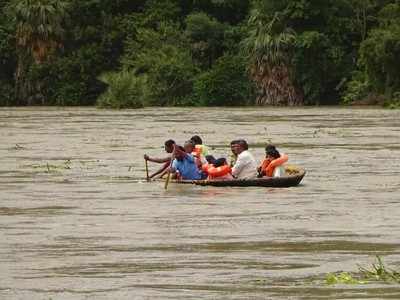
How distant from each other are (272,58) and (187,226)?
52107 mm

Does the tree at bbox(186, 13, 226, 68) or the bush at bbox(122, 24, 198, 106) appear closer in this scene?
the bush at bbox(122, 24, 198, 106)

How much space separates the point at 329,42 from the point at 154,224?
52890mm

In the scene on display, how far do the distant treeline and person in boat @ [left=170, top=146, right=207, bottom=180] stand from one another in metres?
40.2

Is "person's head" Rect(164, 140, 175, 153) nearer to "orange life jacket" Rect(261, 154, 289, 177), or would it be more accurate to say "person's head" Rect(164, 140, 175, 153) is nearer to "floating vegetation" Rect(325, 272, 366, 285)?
"orange life jacket" Rect(261, 154, 289, 177)

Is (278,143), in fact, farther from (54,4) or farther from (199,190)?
(54,4)

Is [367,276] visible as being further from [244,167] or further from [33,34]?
[33,34]

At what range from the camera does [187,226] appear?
58.9 feet

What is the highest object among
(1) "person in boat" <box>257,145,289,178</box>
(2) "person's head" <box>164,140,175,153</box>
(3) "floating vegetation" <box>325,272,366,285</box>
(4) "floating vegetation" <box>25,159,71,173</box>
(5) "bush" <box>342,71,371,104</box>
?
(3) "floating vegetation" <box>325,272,366,285</box>

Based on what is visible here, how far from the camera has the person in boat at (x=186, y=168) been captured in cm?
2439

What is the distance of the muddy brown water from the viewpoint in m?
12.8

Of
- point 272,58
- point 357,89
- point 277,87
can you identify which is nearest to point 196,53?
point 272,58

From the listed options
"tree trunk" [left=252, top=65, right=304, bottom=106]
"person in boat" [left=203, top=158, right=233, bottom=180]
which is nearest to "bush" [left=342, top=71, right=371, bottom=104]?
"tree trunk" [left=252, top=65, right=304, bottom=106]

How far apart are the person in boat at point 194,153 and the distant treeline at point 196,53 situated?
39.4 metres

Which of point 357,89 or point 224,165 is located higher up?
point 224,165
